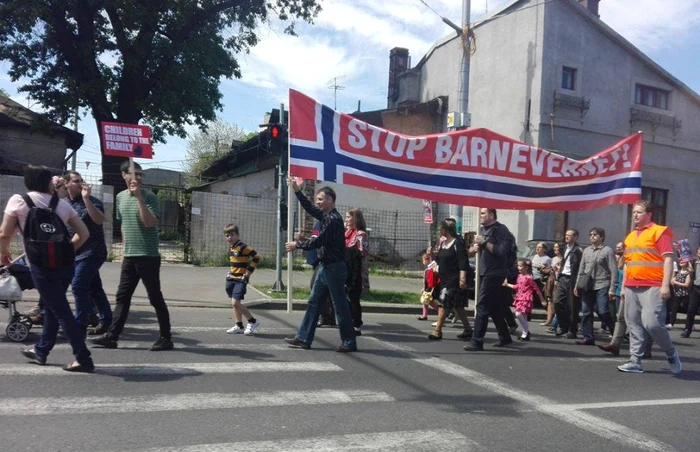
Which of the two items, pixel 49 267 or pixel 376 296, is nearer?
pixel 49 267

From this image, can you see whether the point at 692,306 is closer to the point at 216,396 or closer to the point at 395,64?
the point at 216,396

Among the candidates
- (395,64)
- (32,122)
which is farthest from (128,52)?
(395,64)

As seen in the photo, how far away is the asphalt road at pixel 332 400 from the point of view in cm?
400

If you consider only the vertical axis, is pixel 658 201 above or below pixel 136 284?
above

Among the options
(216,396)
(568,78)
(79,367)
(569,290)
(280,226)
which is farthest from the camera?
(568,78)

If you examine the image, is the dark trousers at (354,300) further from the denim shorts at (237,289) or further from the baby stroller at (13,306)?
the baby stroller at (13,306)

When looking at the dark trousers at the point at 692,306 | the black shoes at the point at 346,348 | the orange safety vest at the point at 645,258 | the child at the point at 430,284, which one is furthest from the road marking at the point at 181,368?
the dark trousers at the point at 692,306

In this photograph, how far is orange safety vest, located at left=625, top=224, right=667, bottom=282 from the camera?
21.6ft

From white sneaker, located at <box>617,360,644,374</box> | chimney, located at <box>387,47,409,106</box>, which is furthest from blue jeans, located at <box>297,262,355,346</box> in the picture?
chimney, located at <box>387,47,409,106</box>

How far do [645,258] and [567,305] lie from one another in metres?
2.86

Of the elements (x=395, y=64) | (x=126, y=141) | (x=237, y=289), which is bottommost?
(x=237, y=289)

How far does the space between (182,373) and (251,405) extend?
1.14 metres

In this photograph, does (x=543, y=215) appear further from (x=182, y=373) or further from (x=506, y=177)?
(x=182, y=373)

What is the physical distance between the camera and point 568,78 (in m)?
20.8
